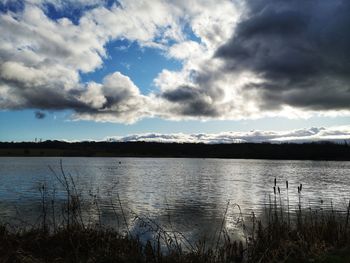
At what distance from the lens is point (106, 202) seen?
1096 inches

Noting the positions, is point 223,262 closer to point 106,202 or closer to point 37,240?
point 37,240

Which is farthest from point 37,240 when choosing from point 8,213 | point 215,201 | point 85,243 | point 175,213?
point 215,201

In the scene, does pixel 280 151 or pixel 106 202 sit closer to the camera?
pixel 106 202

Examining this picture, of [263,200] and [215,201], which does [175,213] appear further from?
[263,200]

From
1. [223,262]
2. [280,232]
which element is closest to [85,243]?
[223,262]

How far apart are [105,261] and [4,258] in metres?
2.42

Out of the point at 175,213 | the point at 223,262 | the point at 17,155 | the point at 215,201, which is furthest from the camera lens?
the point at 17,155

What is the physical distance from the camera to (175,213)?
78.9ft

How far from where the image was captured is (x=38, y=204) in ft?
83.1

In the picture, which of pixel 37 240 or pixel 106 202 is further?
pixel 106 202

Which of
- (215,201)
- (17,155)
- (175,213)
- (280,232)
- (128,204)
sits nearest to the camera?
(280,232)

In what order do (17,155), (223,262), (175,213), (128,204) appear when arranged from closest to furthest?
1. (223,262)
2. (175,213)
3. (128,204)
4. (17,155)

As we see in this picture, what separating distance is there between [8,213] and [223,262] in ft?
51.8

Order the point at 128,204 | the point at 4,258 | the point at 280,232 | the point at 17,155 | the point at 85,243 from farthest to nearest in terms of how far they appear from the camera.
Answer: the point at 17,155 < the point at 128,204 < the point at 280,232 < the point at 85,243 < the point at 4,258
